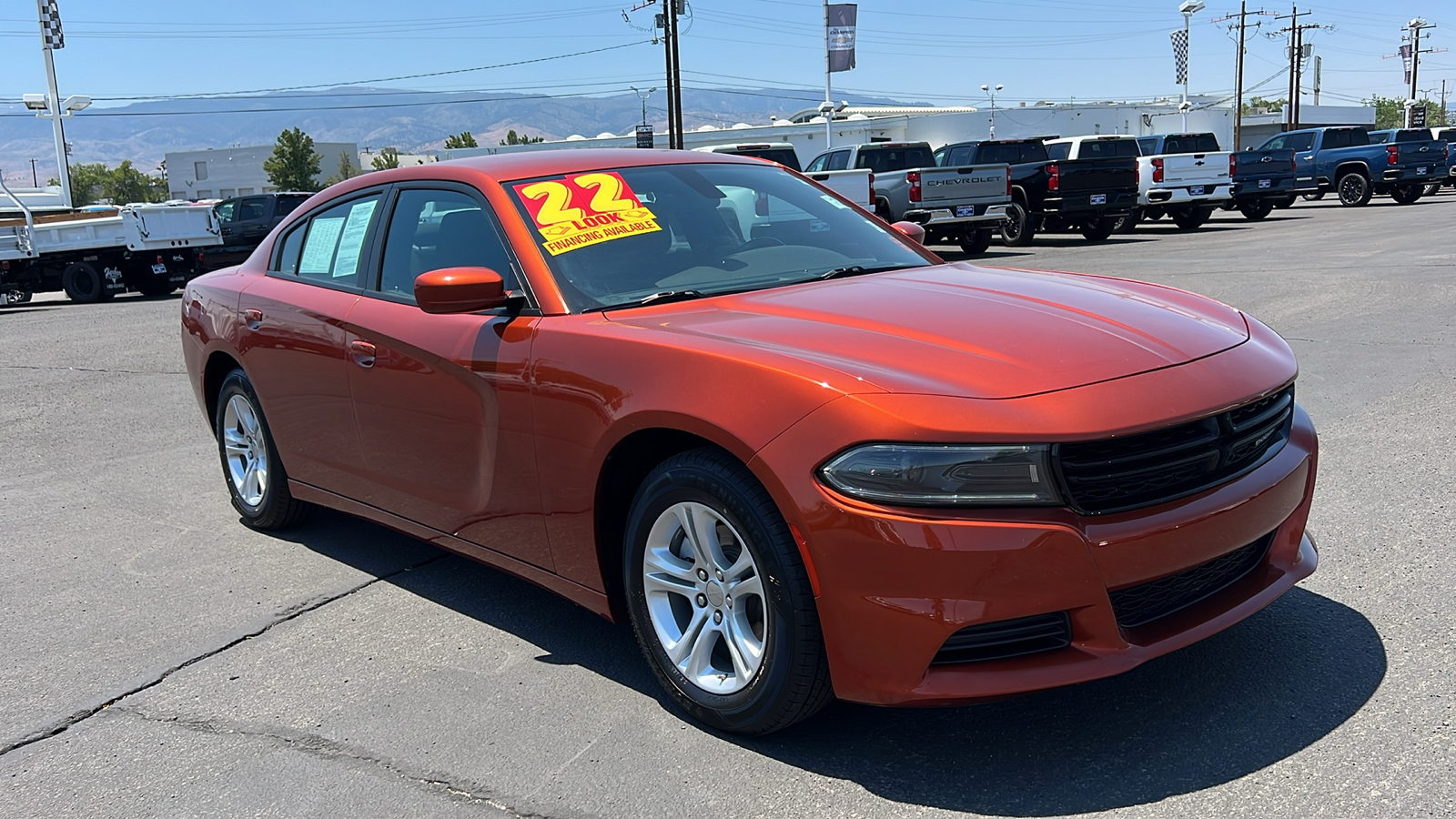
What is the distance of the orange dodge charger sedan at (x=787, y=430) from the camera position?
271cm

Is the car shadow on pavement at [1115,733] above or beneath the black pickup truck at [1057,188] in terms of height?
beneath

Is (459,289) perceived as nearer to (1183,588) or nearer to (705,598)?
(705,598)

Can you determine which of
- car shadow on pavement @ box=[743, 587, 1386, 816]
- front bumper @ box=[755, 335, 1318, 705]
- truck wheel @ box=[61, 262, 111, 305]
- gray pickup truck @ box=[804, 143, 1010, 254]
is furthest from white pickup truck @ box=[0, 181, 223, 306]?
front bumper @ box=[755, 335, 1318, 705]

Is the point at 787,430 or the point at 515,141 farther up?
the point at 515,141

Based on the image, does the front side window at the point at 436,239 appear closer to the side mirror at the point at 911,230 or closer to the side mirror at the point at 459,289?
the side mirror at the point at 459,289

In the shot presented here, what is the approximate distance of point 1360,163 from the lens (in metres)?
30.0

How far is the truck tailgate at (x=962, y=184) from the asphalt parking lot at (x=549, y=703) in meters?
13.7

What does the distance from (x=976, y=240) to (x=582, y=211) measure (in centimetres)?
1727

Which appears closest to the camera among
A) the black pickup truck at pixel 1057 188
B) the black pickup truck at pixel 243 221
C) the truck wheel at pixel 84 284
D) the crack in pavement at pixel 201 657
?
the crack in pavement at pixel 201 657

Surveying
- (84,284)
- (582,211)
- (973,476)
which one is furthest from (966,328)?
(84,284)

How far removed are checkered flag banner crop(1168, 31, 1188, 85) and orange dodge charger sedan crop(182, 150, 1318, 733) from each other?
2328 inches

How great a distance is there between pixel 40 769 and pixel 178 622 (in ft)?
3.73

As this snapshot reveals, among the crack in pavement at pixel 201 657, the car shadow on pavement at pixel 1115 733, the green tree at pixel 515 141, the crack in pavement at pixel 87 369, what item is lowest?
the crack in pavement at pixel 87 369

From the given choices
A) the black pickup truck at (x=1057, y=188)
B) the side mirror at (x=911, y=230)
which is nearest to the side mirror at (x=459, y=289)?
the side mirror at (x=911, y=230)
